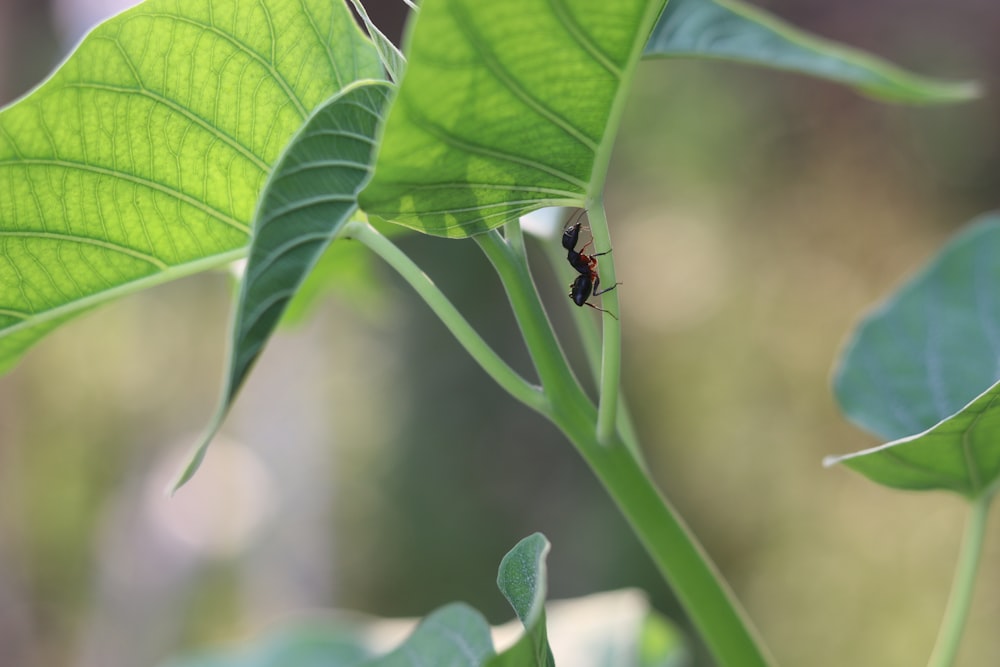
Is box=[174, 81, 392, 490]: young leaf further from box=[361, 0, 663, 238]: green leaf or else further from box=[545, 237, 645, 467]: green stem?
box=[545, 237, 645, 467]: green stem

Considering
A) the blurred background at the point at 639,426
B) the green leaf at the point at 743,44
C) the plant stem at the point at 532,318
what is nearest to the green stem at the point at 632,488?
the plant stem at the point at 532,318

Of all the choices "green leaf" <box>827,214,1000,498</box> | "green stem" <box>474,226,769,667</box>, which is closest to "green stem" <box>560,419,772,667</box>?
"green stem" <box>474,226,769,667</box>

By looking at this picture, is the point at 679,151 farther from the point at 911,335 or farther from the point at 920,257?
the point at 911,335

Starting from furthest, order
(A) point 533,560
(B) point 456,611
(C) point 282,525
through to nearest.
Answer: (C) point 282,525, (B) point 456,611, (A) point 533,560

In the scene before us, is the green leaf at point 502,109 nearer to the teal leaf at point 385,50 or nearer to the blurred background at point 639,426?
the teal leaf at point 385,50

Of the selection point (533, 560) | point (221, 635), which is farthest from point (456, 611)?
point (221, 635)
